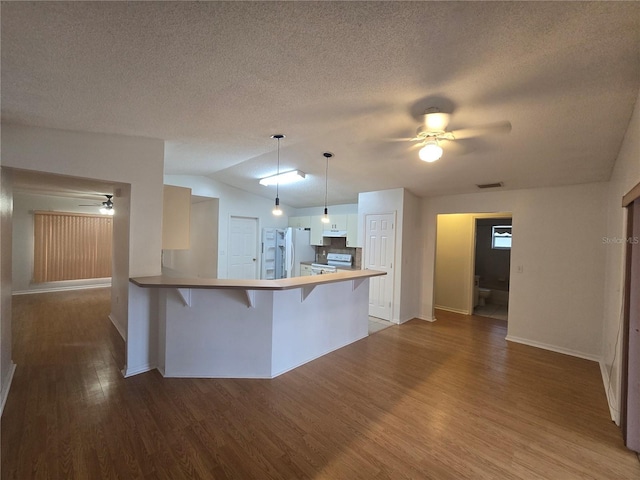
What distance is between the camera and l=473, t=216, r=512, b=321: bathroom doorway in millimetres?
6266

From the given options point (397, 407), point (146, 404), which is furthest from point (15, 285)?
point (397, 407)

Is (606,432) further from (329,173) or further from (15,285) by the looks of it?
(15,285)

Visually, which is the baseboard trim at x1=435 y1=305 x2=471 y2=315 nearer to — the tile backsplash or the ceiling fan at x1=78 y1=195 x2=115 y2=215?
the tile backsplash

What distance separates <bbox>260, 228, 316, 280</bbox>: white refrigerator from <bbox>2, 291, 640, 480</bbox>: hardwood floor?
330cm

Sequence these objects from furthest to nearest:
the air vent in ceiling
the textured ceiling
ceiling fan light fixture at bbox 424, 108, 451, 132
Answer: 1. the air vent in ceiling
2. ceiling fan light fixture at bbox 424, 108, 451, 132
3. the textured ceiling

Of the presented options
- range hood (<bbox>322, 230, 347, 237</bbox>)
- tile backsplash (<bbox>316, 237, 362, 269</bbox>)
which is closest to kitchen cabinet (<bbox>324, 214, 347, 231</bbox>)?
range hood (<bbox>322, 230, 347, 237</bbox>)

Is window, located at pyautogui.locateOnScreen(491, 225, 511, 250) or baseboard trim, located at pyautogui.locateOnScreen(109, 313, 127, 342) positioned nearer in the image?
baseboard trim, located at pyautogui.locateOnScreen(109, 313, 127, 342)

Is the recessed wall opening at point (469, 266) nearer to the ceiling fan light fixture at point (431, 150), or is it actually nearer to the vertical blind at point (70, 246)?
the ceiling fan light fixture at point (431, 150)

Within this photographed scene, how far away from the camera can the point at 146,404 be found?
224 centimetres

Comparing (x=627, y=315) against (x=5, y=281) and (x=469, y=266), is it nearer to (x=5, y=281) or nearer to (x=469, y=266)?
(x=469, y=266)

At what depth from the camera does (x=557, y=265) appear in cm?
369

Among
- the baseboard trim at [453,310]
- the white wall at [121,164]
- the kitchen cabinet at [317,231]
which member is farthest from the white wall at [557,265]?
the white wall at [121,164]

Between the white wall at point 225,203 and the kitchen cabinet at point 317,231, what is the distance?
1.09 m

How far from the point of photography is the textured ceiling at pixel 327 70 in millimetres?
1240
